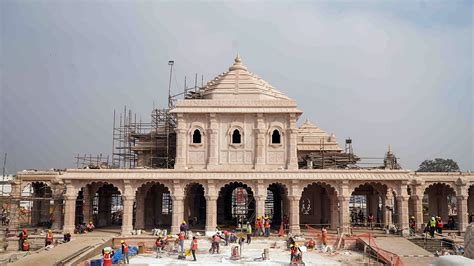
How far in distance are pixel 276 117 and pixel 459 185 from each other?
1300 cm

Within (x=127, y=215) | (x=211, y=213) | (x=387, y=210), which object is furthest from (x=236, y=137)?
(x=387, y=210)

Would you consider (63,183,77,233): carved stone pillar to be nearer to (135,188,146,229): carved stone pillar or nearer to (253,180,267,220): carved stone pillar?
(135,188,146,229): carved stone pillar

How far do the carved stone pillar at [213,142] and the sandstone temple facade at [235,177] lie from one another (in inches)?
2.5

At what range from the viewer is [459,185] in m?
30.3

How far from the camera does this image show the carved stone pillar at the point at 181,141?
29047 millimetres

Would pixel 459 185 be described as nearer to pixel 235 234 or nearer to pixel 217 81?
pixel 235 234

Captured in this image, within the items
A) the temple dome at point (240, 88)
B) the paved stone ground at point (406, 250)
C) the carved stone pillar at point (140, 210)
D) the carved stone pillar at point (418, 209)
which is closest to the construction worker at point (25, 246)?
the carved stone pillar at point (140, 210)

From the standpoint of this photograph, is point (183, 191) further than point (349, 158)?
No

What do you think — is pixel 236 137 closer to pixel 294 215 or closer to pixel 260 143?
pixel 260 143

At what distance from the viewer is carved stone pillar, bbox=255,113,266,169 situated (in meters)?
29.0

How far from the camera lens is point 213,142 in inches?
1149

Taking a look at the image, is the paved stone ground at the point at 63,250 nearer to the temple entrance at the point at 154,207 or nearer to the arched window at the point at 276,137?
the temple entrance at the point at 154,207

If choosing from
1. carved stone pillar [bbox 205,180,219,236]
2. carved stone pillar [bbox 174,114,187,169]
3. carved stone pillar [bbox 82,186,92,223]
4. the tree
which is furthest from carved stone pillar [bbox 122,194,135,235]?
the tree

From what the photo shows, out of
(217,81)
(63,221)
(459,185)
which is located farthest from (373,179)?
(63,221)
